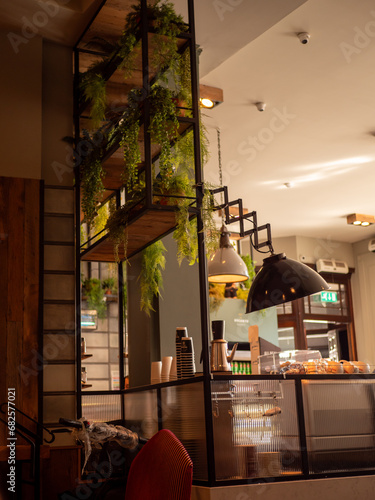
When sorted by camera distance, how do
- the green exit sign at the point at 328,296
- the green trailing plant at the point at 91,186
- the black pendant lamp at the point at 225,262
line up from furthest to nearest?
1. the green exit sign at the point at 328,296
2. the black pendant lamp at the point at 225,262
3. the green trailing plant at the point at 91,186

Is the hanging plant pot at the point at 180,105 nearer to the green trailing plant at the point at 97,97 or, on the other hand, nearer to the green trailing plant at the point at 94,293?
the green trailing plant at the point at 97,97

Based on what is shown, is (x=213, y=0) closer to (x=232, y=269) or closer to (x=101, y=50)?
(x=101, y=50)

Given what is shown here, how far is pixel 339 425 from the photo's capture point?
3.22 meters

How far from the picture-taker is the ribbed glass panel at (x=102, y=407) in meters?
3.97

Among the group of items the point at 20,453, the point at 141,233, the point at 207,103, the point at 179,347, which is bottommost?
the point at 20,453

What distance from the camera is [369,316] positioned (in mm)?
10555

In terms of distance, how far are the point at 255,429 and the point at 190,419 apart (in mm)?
326

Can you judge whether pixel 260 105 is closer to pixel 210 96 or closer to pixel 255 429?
pixel 210 96

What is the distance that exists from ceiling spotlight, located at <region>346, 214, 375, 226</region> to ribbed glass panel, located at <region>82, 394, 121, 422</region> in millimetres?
6098

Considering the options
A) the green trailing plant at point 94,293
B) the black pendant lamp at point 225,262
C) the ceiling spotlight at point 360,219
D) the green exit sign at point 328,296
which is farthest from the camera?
the green exit sign at point 328,296

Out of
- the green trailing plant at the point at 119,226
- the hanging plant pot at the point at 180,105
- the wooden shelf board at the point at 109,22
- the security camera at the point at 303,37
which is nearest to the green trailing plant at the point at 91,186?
the green trailing plant at the point at 119,226

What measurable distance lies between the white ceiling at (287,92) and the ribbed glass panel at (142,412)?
250cm

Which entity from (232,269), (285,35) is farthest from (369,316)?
(285,35)

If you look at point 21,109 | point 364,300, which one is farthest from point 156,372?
point 364,300
